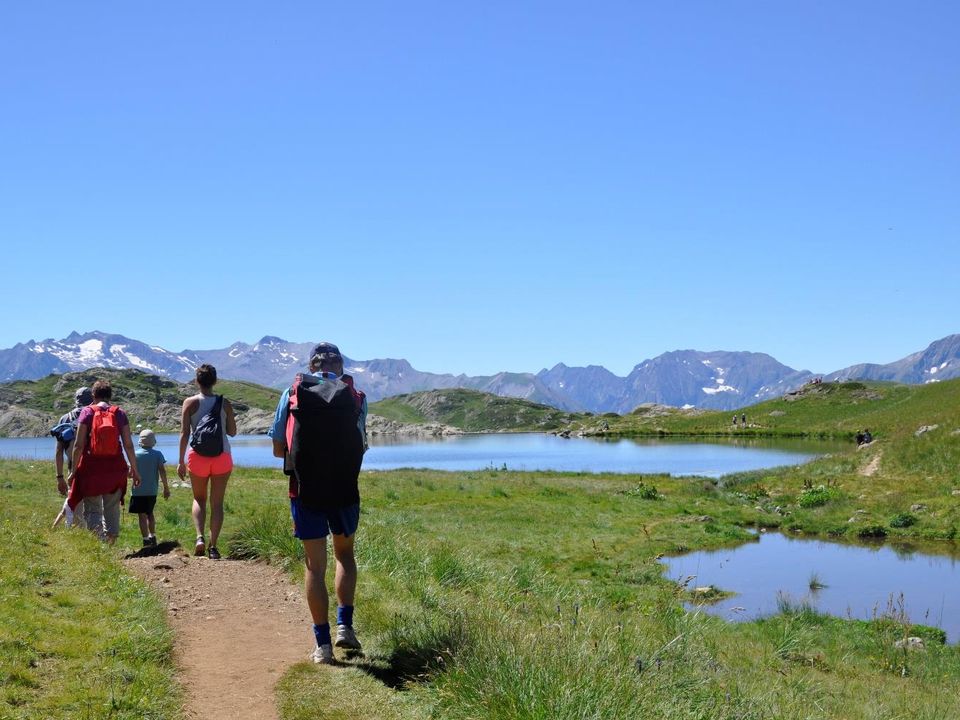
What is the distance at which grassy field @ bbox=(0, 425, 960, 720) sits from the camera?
6.51m

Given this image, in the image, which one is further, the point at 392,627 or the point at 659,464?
the point at 659,464

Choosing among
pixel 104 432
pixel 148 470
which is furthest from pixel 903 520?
pixel 104 432

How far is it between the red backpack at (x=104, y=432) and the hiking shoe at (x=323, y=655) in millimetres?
7221

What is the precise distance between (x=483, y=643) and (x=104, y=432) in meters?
8.80

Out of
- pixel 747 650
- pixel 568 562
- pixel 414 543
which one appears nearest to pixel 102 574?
pixel 414 543

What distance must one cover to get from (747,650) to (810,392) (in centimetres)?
13334

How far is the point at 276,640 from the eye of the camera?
8859 millimetres

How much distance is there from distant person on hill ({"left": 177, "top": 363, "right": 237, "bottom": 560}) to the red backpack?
116 centimetres

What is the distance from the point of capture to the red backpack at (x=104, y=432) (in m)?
13.1

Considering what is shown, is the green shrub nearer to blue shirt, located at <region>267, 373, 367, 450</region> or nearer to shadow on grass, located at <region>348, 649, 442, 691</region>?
shadow on grass, located at <region>348, 649, 442, 691</region>

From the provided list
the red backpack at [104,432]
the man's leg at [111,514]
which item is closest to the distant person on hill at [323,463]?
the red backpack at [104,432]

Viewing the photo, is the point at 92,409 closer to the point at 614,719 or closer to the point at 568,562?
the point at 614,719

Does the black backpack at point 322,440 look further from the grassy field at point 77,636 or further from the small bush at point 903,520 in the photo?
the small bush at point 903,520

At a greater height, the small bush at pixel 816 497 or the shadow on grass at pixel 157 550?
the shadow on grass at pixel 157 550
